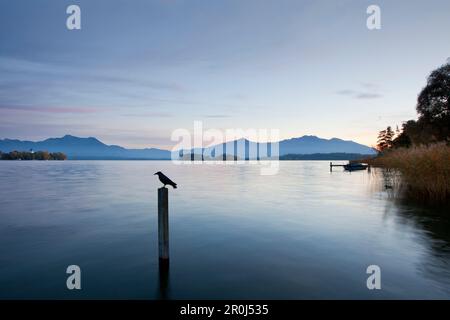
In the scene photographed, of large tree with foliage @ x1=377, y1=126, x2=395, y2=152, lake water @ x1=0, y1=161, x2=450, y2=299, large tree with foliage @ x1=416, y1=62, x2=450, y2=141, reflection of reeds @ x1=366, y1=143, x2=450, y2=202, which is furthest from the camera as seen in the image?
large tree with foliage @ x1=377, y1=126, x2=395, y2=152

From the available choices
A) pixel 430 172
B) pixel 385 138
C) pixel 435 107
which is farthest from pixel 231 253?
pixel 385 138

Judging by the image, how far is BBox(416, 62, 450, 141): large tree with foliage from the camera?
160ft

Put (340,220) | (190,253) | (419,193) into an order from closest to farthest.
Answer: (190,253)
(340,220)
(419,193)

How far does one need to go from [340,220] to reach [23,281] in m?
16.3

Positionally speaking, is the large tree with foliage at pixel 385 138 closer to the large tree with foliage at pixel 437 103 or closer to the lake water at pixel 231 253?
the large tree with foliage at pixel 437 103

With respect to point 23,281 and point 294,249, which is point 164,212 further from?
point 294,249

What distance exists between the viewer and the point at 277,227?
1670 centimetres

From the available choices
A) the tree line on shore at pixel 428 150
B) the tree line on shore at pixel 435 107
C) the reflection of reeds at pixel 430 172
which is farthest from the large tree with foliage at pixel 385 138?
the reflection of reeds at pixel 430 172

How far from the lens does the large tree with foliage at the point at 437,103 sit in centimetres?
4866

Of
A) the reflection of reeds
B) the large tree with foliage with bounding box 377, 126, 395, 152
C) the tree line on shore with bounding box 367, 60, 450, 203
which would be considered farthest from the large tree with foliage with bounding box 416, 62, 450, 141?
the large tree with foliage with bounding box 377, 126, 395, 152

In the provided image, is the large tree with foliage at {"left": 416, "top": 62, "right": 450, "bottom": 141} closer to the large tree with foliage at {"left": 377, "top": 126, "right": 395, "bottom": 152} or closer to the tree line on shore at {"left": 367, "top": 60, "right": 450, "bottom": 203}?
the tree line on shore at {"left": 367, "top": 60, "right": 450, "bottom": 203}

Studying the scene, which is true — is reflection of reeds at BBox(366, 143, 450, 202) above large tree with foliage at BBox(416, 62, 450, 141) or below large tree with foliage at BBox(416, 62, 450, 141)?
below
